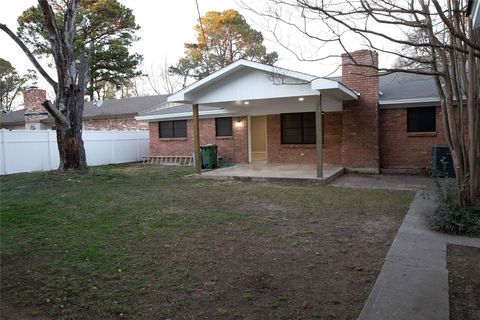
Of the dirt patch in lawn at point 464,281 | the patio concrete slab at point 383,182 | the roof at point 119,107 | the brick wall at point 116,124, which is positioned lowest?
the dirt patch in lawn at point 464,281

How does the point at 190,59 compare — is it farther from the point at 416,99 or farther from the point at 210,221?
the point at 210,221

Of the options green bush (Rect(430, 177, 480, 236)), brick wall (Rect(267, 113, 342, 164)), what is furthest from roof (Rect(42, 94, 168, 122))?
green bush (Rect(430, 177, 480, 236))

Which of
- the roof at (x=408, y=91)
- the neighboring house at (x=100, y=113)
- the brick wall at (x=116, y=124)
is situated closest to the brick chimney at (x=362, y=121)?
the roof at (x=408, y=91)

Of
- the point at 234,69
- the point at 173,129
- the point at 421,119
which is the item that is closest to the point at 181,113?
the point at 173,129

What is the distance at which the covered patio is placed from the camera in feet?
31.6

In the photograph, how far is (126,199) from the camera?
8141mm

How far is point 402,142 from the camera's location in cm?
1200

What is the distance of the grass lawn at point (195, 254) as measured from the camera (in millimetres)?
3145

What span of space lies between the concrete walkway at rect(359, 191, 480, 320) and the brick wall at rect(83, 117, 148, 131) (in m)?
20.3

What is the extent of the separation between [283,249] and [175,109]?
14244 mm

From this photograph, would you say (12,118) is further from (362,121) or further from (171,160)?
(362,121)

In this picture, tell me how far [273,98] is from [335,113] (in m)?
3.57

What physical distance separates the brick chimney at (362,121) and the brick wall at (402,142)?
61 cm

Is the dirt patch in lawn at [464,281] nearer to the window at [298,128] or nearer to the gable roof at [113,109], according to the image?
the window at [298,128]
